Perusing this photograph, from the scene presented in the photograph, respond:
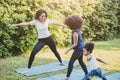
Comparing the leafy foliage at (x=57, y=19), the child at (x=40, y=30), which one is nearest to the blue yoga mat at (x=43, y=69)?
the child at (x=40, y=30)

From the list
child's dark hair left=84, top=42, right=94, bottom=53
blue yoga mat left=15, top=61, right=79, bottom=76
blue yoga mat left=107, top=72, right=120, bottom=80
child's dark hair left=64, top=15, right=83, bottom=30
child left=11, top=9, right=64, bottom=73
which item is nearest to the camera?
child's dark hair left=84, top=42, right=94, bottom=53

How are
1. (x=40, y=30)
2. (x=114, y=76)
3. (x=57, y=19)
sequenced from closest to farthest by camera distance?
(x=114, y=76) → (x=40, y=30) → (x=57, y=19)

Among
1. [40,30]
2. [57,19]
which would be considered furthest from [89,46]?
[57,19]

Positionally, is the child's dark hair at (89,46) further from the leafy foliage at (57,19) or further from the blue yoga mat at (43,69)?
the leafy foliage at (57,19)

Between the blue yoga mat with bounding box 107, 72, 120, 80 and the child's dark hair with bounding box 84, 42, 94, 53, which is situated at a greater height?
the child's dark hair with bounding box 84, 42, 94, 53

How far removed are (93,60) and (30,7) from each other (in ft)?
14.7

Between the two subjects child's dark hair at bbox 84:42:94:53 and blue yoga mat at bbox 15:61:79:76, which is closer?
child's dark hair at bbox 84:42:94:53

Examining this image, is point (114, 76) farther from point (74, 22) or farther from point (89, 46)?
point (74, 22)

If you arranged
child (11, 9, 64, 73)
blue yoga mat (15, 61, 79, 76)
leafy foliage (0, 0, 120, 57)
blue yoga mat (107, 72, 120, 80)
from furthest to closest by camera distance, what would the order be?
leafy foliage (0, 0, 120, 57)
blue yoga mat (15, 61, 79, 76)
child (11, 9, 64, 73)
blue yoga mat (107, 72, 120, 80)

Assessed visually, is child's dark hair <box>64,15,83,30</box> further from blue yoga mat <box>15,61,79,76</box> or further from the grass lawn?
blue yoga mat <box>15,61,79,76</box>

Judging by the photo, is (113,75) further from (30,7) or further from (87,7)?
(87,7)

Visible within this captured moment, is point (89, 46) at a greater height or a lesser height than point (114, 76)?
greater

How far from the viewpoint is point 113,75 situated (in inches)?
291

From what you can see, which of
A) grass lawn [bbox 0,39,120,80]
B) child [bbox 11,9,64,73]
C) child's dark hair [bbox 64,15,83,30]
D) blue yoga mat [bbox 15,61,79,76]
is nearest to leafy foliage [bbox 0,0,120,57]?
grass lawn [bbox 0,39,120,80]
